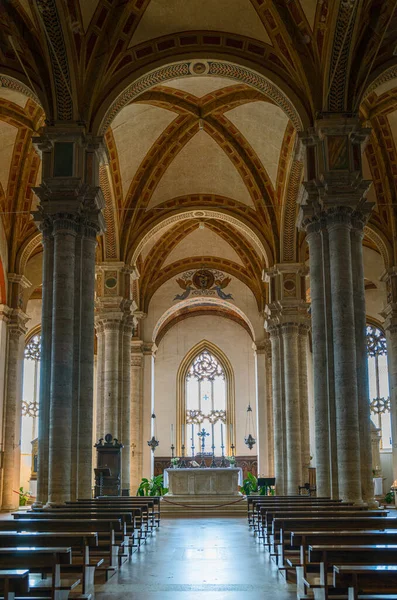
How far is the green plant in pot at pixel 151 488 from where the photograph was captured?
2985cm

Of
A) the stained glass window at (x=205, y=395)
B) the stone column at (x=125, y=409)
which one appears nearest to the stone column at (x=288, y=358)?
the stone column at (x=125, y=409)

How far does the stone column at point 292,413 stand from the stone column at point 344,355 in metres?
10.4

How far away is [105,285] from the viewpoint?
2666cm

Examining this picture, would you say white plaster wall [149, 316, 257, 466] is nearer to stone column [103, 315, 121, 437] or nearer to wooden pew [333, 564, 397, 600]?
stone column [103, 315, 121, 437]

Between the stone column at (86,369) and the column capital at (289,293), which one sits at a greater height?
the column capital at (289,293)

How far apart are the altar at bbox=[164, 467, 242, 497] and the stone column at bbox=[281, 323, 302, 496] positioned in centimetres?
211

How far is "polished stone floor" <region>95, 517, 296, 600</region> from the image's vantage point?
339 inches

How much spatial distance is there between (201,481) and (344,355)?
12376 mm

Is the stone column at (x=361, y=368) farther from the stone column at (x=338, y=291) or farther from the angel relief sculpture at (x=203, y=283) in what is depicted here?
the angel relief sculpture at (x=203, y=283)

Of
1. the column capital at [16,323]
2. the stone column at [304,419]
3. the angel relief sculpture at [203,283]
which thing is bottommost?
the stone column at [304,419]

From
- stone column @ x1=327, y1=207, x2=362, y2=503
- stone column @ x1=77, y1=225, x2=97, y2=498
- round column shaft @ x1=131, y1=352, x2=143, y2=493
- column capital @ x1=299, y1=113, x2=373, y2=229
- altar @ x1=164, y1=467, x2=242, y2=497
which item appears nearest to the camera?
stone column @ x1=327, y1=207, x2=362, y2=503

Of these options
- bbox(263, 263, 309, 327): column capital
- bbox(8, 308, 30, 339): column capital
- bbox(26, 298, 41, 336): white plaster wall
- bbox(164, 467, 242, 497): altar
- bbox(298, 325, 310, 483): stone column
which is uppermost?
bbox(26, 298, 41, 336): white plaster wall

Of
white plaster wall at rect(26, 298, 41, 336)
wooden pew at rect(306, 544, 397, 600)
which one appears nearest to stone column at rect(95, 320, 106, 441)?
white plaster wall at rect(26, 298, 41, 336)

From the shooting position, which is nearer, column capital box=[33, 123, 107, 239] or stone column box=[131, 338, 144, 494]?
column capital box=[33, 123, 107, 239]
